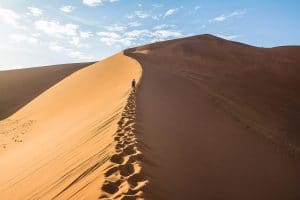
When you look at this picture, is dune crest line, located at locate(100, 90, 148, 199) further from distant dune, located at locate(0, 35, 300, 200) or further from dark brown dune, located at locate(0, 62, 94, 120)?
dark brown dune, located at locate(0, 62, 94, 120)

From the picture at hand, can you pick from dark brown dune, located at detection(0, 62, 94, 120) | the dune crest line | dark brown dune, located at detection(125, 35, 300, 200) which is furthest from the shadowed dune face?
dark brown dune, located at detection(0, 62, 94, 120)

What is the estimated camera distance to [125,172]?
17.3ft

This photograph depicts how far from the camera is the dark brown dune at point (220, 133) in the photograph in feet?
19.6

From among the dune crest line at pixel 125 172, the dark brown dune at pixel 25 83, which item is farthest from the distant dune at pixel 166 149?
the dark brown dune at pixel 25 83

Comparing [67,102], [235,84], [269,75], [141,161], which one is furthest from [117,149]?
[269,75]

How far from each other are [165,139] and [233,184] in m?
1.72

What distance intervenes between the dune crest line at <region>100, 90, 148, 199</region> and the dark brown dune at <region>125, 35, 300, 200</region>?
15 cm

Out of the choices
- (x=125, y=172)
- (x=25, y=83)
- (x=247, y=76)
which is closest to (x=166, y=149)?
(x=125, y=172)

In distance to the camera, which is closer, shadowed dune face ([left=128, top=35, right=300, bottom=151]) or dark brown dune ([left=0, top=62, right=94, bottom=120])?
shadowed dune face ([left=128, top=35, right=300, bottom=151])

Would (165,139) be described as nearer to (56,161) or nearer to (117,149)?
(117,149)

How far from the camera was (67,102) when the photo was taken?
1909cm

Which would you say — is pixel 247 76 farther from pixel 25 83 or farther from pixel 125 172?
pixel 25 83

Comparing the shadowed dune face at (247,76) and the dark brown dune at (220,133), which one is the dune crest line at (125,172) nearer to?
the dark brown dune at (220,133)

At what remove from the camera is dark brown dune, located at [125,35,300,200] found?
19.6 ft
